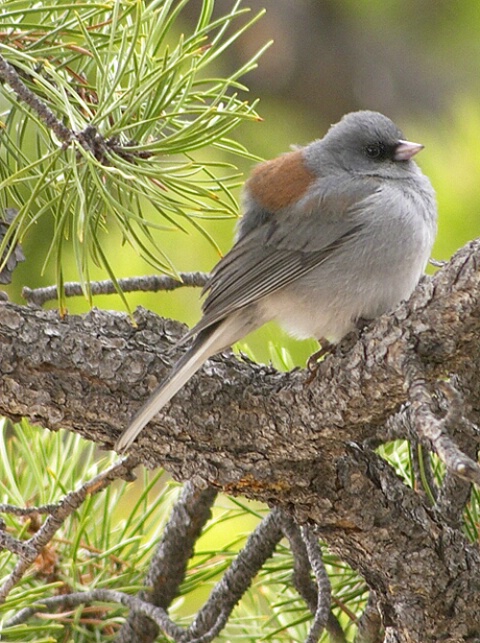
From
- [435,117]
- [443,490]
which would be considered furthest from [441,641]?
[435,117]

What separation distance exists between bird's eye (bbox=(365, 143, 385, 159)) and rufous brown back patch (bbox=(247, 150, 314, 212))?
251mm

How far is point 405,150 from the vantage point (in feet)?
7.98

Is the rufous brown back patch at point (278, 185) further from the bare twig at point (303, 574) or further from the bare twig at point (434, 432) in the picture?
the bare twig at point (434, 432)

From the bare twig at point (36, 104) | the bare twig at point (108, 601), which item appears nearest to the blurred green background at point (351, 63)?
the bare twig at point (108, 601)

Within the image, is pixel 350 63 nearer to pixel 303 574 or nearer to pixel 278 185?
pixel 278 185

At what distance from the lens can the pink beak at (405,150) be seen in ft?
7.91

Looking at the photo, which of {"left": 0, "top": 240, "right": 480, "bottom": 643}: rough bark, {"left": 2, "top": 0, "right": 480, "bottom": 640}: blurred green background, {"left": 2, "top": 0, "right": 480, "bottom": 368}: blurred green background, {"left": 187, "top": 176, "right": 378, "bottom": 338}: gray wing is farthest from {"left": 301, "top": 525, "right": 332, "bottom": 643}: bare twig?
{"left": 2, "top": 0, "right": 480, "bottom": 368}: blurred green background

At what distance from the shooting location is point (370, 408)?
1518 millimetres

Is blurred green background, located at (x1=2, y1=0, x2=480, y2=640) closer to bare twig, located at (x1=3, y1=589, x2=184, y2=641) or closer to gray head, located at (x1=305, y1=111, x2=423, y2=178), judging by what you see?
gray head, located at (x1=305, y1=111, x2=423, y2=178)

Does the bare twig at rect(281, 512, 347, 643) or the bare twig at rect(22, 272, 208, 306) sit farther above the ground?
the bare twig at rect(22, 272, 208, 306)

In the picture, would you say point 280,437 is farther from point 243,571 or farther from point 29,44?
point 29,44

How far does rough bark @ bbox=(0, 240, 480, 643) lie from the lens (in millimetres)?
1601

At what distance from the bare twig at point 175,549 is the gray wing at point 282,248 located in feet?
1.27

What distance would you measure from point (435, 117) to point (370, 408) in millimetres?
3925
